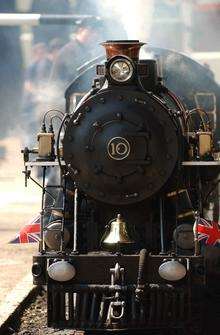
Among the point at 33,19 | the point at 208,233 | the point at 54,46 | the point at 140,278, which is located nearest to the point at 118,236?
the point at 140,278

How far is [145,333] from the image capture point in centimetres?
666

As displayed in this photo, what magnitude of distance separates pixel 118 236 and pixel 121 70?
1.44 meters

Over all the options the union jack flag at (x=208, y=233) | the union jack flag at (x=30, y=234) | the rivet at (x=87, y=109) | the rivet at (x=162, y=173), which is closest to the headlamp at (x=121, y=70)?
the rivet at (x=87, y=109)

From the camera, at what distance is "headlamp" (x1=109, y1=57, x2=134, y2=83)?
6.77 metres

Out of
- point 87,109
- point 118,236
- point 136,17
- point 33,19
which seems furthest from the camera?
point 33,19

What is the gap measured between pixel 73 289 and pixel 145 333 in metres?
0.84

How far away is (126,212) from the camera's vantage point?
7117mm

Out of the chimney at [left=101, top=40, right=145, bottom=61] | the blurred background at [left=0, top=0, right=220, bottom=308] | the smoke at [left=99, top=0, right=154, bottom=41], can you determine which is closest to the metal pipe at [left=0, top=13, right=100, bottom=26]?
the blurred background at [left=0, top=0, right=220, bottom=308]

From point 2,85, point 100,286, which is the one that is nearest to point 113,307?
point 100,286

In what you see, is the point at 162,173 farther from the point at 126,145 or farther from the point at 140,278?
the point at 140,278

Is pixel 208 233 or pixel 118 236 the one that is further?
pixel 208 233

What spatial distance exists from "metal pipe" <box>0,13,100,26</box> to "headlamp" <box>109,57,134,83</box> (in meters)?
12.9

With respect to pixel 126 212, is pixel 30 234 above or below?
below

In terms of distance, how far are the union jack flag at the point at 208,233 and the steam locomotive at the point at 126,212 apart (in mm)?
141
